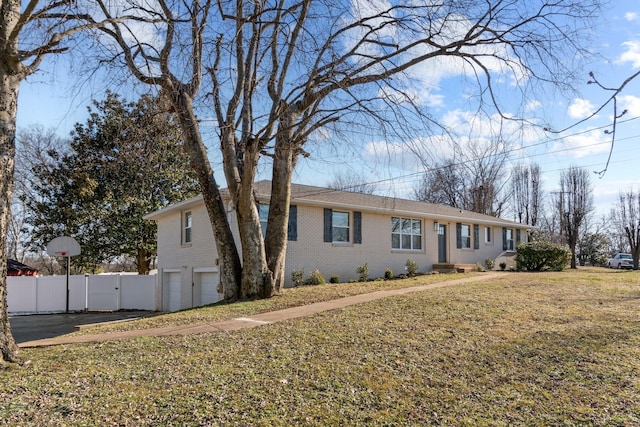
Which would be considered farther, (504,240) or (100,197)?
(504,240)

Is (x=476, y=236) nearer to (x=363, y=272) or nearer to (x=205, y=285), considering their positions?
(x=363, y=272)

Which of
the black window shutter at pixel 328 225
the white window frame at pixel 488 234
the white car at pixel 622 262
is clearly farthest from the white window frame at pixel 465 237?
the white car at pixel 622 262

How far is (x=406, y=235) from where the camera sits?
20234mm

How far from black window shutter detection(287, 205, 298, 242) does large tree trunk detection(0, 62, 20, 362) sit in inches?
408

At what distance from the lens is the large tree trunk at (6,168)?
17.5 ft

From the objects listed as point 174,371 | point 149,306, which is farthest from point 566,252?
point 174,371

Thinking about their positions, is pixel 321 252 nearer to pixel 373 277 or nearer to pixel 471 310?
pixel 373 277

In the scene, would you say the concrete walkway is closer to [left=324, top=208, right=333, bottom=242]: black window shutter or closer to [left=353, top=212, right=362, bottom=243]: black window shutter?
[left=324, top=208, right=333, bottom=242]: black window shutter

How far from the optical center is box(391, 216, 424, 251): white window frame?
19.7 metres

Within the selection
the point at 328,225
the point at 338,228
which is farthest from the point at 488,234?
the point at 328,225

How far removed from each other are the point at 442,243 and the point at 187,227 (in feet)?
39.5

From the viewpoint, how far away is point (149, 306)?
20609 millimetres

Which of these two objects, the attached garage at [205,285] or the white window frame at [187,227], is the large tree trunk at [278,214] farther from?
the white window frame at [187,227]

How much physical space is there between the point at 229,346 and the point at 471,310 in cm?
463
